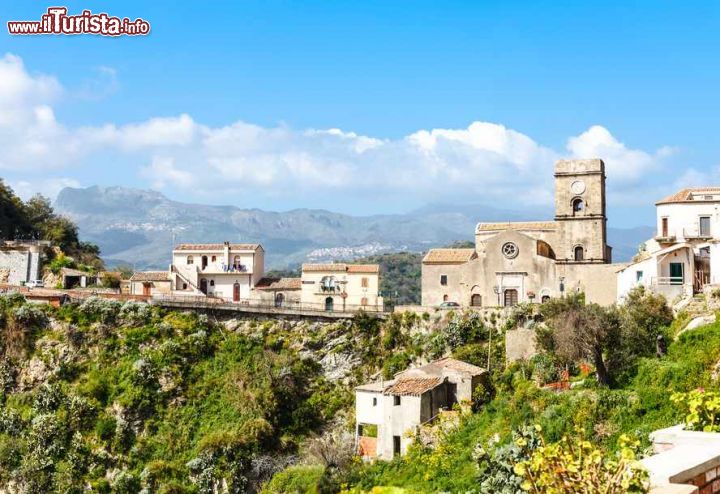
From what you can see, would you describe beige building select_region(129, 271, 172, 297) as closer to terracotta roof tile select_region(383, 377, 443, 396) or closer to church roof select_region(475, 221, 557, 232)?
church roof select_region(475, 221, 557, 232)

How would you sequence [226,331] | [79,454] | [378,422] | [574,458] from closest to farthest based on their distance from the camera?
[574,458], [378,422], [79,454], [226,331]

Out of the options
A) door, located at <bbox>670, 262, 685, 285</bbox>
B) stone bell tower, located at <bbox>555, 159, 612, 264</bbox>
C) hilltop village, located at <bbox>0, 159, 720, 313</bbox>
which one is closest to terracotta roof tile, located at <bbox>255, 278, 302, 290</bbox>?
hilltop village, located at <bbox>0, 159, 720, 313</bbox>

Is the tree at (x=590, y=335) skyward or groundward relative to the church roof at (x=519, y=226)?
groundward

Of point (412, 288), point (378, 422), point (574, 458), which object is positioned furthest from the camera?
point (412, 288)

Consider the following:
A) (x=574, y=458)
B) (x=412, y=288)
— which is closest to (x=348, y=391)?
(x=574, y=458)

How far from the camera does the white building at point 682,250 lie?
33.9m

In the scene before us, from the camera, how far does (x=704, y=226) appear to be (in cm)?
3688

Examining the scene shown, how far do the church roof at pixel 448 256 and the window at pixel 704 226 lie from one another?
12931 millimetres

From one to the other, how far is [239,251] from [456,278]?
49.8 feet

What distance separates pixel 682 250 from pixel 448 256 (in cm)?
1428

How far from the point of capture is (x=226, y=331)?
43.4 m

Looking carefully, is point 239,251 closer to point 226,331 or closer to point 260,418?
point 226,331

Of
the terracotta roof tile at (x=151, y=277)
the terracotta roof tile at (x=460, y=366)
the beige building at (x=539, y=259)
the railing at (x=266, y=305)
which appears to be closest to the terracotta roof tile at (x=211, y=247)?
the terracotta roof tile at (x=151, y=277)

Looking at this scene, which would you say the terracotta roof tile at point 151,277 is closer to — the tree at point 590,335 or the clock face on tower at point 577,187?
the clock face on tower at point 577,187
